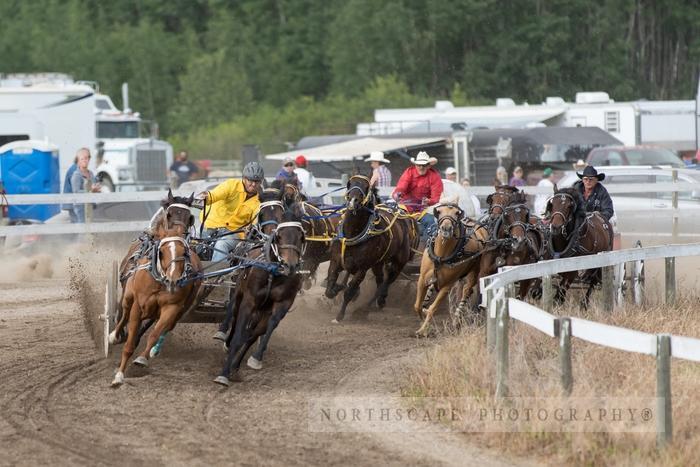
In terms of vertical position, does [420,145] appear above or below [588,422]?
above

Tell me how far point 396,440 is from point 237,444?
43.4 inches

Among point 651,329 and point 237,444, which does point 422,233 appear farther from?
point 237,444

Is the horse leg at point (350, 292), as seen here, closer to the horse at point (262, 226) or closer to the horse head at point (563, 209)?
the horse head at point (563, 209)

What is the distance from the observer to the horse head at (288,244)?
11727mm

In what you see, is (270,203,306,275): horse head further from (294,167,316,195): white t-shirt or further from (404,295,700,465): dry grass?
(294,167,316,195): white t-shirt

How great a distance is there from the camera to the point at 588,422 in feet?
28.7

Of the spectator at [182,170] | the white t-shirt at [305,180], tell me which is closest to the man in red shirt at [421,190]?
the white t-shirt at [305,180]

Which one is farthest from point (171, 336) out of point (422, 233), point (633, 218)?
point (633, 218)

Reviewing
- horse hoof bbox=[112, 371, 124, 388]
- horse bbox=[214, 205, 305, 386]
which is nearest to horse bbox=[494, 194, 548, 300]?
horse bbox=[214, 205, 305, 386]

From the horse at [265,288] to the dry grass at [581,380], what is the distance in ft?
4.60

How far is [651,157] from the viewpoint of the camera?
1250 inches

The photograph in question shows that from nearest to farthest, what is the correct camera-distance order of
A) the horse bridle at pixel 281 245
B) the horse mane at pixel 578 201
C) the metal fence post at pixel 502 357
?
the metal fence post at pixel 502 357 < the horse bridle at pixel 281 245 < the horse mane at pixel 578 201

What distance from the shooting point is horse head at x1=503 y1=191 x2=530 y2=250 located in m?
14.6

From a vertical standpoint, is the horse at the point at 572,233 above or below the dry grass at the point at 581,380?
above
